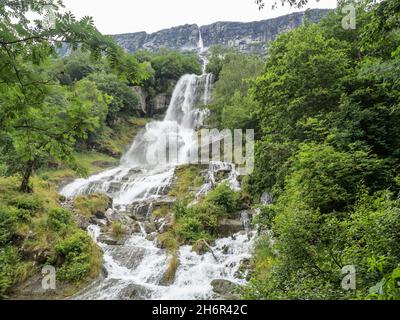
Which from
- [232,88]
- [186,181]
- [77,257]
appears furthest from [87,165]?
[77,257]

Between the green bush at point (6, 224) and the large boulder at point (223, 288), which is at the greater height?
the green bush at point (6, 224)

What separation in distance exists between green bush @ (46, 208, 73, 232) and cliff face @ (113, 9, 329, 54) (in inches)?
3134

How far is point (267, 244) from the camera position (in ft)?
34.2

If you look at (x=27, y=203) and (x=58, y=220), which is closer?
(x=58, y=220)

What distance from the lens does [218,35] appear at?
96.1m

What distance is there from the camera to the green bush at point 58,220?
470 inches

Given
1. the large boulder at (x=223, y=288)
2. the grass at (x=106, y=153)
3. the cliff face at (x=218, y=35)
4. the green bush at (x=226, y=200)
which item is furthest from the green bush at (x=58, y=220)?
the cliff face at (x=218, y=35)

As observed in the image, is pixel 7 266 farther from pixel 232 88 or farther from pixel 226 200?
pixel 232 88

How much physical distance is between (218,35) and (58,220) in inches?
3645

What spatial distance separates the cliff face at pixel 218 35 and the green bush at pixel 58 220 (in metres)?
79.6

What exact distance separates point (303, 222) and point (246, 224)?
25.0 ft

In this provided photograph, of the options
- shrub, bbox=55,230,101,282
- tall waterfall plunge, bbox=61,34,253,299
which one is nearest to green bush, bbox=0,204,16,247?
shrub, bbox=55,230,101,282

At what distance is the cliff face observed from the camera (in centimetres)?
9025

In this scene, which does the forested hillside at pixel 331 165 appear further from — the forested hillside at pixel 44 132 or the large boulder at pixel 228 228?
the forested hillside at pixel 44 132
